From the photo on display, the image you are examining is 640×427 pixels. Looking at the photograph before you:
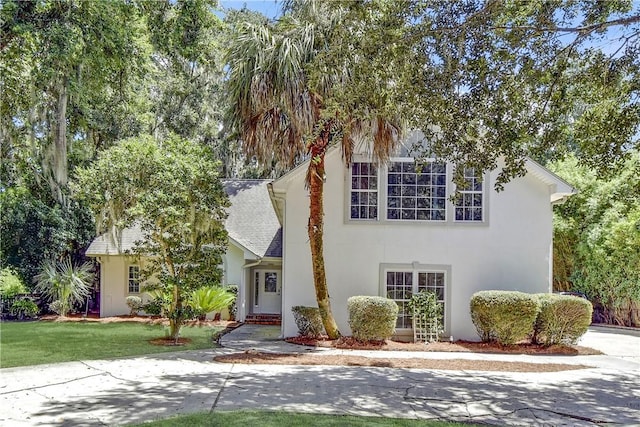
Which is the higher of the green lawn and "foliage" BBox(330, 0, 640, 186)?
"foliage" BBox(330, 0, 640, 186)

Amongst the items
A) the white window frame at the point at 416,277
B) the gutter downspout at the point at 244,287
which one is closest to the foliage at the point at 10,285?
the gutter downspout at the point at 244,287

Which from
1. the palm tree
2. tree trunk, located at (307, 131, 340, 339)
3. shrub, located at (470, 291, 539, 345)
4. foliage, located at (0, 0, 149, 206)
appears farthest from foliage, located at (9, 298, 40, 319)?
shrub, located at (470, 291, 539, 345)

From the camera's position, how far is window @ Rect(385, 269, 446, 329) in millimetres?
13164

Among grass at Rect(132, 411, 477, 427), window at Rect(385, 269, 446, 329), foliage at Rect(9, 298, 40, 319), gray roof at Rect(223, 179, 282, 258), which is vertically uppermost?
gray roof at Rect(223, 179, 282, 258)

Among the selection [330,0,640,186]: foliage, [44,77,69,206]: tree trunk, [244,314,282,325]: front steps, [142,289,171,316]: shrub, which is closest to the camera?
[330,0,640,186]: foliage

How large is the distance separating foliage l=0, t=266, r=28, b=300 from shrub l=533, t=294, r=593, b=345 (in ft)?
56.5

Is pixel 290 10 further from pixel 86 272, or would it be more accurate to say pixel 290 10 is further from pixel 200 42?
pixel 86 272

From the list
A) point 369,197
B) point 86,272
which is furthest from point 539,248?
point 86,272

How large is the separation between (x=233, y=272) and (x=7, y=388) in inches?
404

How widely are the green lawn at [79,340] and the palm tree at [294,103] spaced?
421 cm

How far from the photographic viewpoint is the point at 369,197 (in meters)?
13.5

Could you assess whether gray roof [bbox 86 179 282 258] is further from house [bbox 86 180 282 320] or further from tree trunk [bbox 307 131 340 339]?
tree trunk [bbox 307 131 340 339]

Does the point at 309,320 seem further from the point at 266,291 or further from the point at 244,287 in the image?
the point at 266,291

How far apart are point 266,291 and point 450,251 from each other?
8.14 meters
